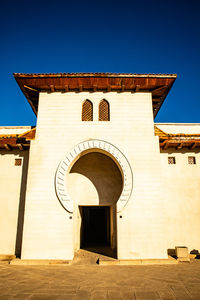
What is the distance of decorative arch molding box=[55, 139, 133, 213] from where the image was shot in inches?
303

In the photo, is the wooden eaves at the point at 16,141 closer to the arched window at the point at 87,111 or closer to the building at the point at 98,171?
the building at the point at 98,171

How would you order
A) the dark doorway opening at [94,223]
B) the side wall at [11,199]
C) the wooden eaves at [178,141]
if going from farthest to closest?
the dark doorway opening at [94,223] → the wooden eaves at [178,141] → the side wall at [11,199]

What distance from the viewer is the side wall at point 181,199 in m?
8.73

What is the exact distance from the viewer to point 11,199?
8.88 metres

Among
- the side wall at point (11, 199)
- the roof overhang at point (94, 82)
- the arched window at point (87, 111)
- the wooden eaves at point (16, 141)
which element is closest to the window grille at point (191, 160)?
the roof overhang at point (94, 82)

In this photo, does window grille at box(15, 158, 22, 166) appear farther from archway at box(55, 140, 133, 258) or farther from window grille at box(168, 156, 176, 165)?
window grille at box(168, 156, 176, 165)

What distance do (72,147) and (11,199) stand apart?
3.93m

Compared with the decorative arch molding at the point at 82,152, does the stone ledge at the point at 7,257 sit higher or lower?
lower

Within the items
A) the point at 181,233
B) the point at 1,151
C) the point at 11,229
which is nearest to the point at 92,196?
the point at 11,229

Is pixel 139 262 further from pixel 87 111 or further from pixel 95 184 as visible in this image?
pixel 87 111

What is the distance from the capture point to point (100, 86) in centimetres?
914

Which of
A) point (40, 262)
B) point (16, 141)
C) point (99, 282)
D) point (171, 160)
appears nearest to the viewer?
point (99, 282)

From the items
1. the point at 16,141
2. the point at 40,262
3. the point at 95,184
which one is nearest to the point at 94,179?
the point at 95,184

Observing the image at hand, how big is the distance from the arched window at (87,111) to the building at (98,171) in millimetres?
50
